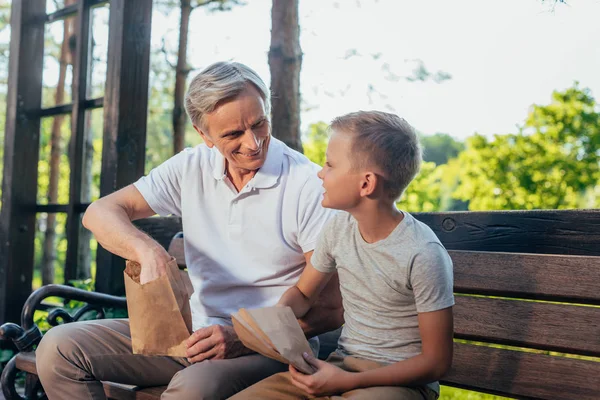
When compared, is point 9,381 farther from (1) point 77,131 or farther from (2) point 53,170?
(2) point 53,170

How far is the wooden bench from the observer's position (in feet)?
6.51

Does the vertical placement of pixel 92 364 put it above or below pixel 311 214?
below

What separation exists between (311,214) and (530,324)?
0.74m

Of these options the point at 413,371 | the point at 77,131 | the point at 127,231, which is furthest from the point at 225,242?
the point at 77,131

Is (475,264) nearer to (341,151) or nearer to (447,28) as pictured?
(341,151)

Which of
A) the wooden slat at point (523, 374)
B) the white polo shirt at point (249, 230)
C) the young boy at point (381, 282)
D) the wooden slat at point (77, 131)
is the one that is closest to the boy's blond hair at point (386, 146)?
the young boy at point (381, 282)

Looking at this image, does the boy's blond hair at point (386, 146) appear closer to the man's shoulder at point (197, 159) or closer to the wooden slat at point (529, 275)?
the wooden slat at point (529, 275)

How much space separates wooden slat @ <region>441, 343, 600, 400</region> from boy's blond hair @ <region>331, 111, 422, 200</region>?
0.67 metres

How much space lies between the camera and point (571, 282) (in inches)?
78.7

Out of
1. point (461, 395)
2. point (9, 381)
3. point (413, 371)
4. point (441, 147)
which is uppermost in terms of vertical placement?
point (441, 147)

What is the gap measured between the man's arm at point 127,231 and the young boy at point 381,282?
0.51m

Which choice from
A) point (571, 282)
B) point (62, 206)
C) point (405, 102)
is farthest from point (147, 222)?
point (405, 102)

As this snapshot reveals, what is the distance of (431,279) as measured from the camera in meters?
1.70

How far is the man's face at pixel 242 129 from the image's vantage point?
2.14 metres
